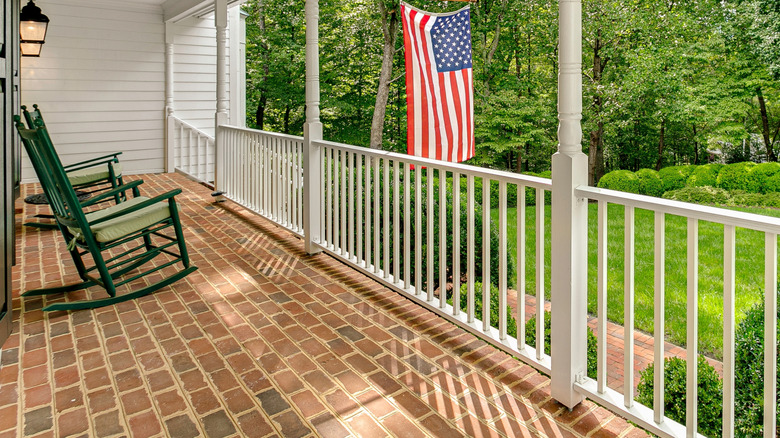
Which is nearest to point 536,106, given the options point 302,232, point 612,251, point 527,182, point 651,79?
point 651,79

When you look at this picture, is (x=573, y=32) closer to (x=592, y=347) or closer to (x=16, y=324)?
(x=592, y=347)

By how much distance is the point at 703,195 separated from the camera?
10.6m

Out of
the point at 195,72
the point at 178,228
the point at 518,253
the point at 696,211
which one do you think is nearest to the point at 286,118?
the point at 195,72

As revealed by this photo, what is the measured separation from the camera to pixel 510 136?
46.0ft

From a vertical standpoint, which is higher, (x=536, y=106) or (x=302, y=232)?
(x=536, y=106)

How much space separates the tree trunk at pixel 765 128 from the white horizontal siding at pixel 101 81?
1391 cm

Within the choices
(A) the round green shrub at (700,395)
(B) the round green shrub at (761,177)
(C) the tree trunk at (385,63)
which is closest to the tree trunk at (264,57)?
(C) the tree trunk at (385,63)

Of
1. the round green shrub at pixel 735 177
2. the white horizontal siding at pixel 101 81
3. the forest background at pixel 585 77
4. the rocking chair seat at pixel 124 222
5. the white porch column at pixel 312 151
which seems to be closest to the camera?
the rocking chair seat at pixel 124 222

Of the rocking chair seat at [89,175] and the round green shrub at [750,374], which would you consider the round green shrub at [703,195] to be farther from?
the rocking chair seat at [89,175]

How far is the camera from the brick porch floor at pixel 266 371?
6.75ft

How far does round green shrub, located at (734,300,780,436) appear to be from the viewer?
2.40m

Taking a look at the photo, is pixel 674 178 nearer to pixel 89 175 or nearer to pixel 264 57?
pixel 89 175

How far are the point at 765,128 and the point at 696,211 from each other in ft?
50.7

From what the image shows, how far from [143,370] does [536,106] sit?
42.2ft
